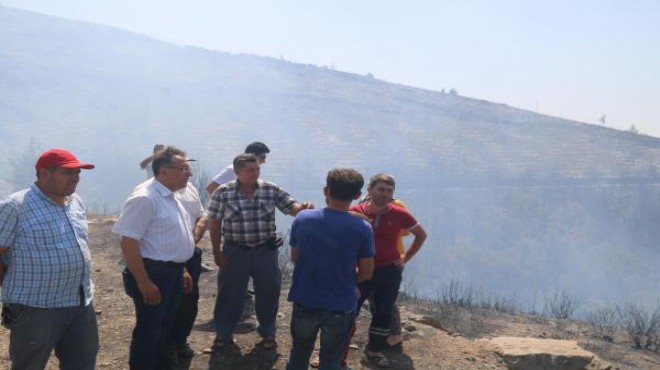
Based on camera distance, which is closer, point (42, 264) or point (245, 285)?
point (42, 264)

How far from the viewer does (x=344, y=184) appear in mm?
3166

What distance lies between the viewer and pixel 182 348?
4.23 metres

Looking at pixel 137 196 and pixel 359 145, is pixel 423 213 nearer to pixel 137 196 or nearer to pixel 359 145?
pixel 359 145

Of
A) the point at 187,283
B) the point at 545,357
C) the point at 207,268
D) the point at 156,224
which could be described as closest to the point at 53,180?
the point at 156,224

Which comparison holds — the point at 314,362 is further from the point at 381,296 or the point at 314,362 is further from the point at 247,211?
the point at 247,211

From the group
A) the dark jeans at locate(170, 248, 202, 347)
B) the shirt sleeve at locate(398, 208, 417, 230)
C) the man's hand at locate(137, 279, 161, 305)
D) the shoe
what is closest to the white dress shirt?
the man's hand at locate(137, 279, 161, 305)

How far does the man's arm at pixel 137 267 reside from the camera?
3.18 metres

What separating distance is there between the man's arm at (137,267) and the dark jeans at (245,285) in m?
1.07

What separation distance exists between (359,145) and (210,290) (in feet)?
52.3

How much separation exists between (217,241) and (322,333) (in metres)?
1.42

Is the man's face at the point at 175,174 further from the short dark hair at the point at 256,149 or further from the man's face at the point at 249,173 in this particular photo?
the short dark hair at the point at 256,149

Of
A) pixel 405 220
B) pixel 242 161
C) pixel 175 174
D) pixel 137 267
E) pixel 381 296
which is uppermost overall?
pixel 242 161

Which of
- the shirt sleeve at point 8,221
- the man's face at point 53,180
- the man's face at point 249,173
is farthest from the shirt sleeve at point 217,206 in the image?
the shirt sleeve at point 8,221

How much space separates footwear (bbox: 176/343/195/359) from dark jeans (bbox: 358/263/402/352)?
1417 millimetres
